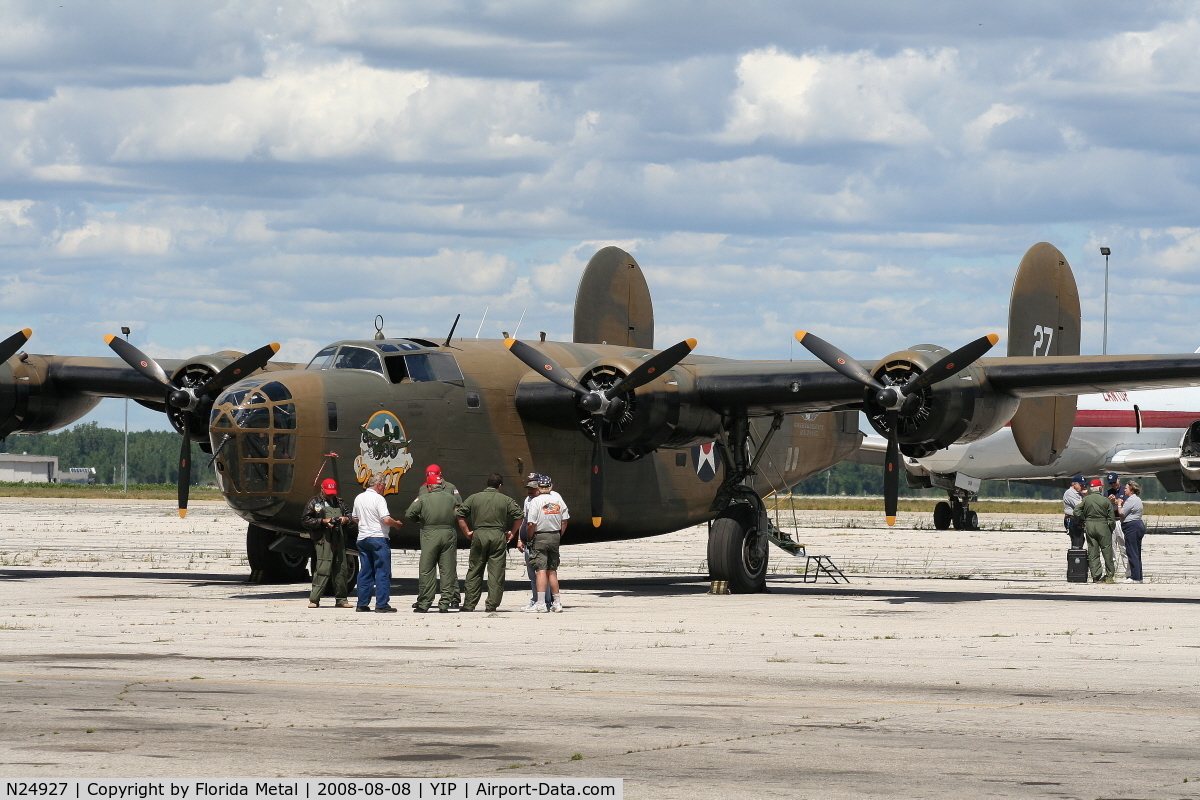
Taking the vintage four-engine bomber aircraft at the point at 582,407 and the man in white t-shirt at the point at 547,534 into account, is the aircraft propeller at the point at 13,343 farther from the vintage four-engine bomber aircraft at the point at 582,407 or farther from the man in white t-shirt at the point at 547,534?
the man in white t-shirt at the point at 547,534

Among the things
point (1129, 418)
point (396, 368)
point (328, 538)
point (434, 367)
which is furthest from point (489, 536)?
point (1129, 418)

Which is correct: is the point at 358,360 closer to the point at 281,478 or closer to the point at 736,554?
the point at 281,478

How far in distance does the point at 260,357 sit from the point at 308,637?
9466mm

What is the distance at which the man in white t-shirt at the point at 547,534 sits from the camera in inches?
814

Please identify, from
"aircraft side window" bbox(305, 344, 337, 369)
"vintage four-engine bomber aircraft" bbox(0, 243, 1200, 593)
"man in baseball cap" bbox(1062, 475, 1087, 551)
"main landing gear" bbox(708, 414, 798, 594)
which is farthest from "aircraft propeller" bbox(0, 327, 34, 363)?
"man in baseball cap" bbox(1062, 475, 1087, 551)

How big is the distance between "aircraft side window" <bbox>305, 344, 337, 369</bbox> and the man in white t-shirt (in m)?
4.74

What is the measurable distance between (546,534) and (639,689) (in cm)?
798

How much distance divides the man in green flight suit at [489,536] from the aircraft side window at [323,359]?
4.39m

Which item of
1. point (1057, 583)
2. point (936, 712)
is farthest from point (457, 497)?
point (1057, 583)

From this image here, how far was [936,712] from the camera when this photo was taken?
11.5 m

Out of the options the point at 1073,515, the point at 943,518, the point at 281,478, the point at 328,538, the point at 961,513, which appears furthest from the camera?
the point at 943,518

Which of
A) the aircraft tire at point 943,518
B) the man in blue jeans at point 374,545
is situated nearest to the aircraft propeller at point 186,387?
the man in blue jeans at point 374,545

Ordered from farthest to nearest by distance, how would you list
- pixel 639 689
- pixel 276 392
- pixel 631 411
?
1. pixel 631 411
2. pixel 276 392
3. pixel 639 689

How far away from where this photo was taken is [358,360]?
23.6 m
